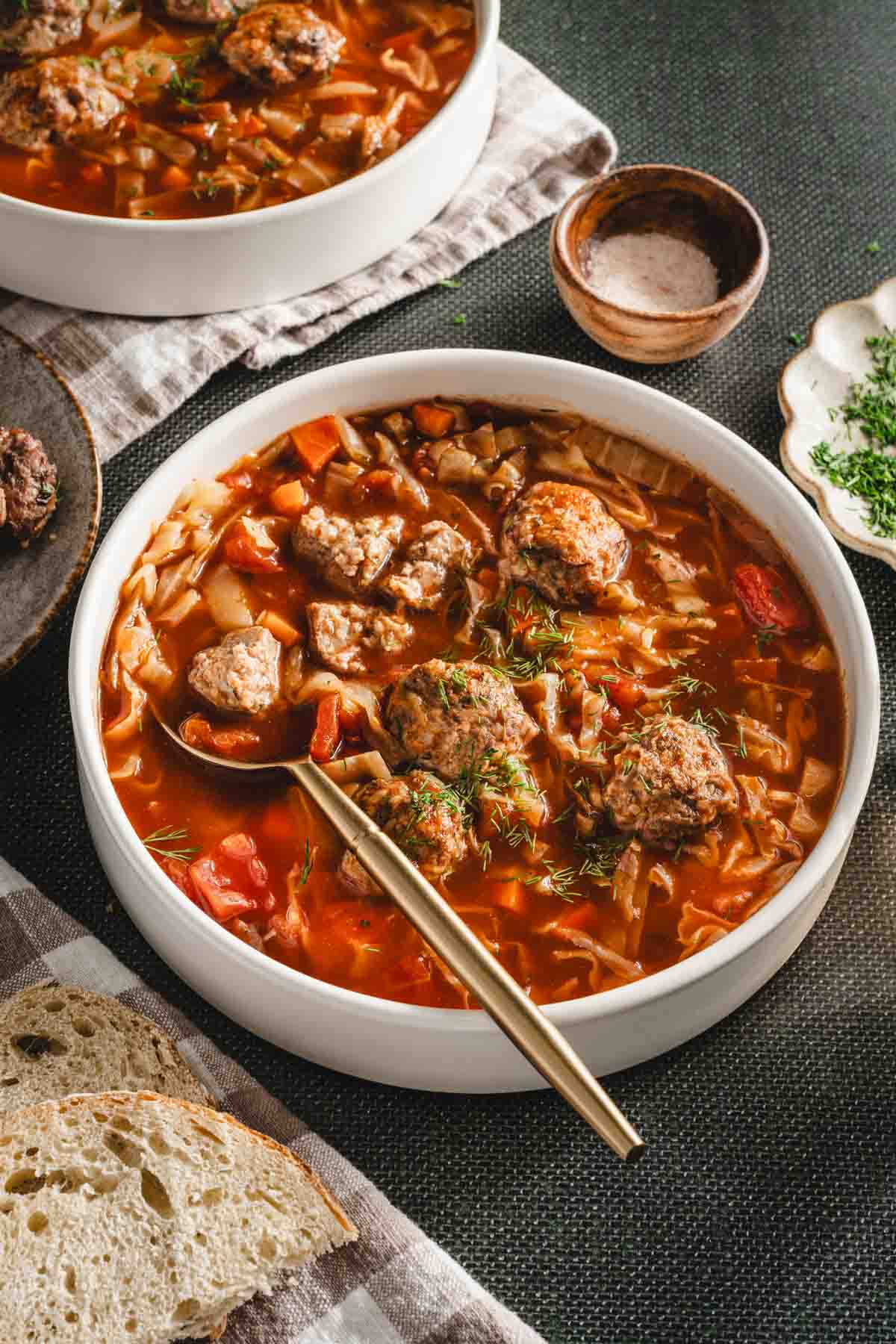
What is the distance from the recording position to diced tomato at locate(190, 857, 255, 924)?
4031mm

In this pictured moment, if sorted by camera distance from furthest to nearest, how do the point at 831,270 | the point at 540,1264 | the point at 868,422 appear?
1. the point at 831,270
2. the point at 868,422
3. the point at 540,1264

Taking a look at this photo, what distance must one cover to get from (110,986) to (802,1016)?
2.03 m

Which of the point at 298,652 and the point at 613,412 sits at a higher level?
the point at 613,412

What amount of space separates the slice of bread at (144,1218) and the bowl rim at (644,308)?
10.1ft

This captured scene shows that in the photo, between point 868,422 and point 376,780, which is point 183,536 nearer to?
point 376,780

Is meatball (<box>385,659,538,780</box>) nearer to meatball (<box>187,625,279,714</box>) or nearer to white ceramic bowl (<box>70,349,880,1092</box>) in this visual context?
meatball (<box>187,625,279,714</box>)

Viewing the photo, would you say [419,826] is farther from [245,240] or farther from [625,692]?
[245,240]

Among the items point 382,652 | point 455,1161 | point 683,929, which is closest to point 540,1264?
point 455,1161

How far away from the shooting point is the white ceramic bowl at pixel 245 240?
5.17 metres

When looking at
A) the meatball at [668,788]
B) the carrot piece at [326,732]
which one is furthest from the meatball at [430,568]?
the meatball at [668,788]

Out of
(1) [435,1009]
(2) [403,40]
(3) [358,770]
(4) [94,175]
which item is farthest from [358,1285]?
(2) [403,40]

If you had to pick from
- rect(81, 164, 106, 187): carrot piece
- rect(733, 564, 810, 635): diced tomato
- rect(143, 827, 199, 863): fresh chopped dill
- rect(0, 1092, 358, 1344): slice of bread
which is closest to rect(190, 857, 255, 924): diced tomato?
rect(143, 827, 199, 863): fresh chopped dill

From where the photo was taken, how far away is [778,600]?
4535mm

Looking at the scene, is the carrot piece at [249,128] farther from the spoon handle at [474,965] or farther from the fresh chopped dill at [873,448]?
the spoon handle at [474,965]
